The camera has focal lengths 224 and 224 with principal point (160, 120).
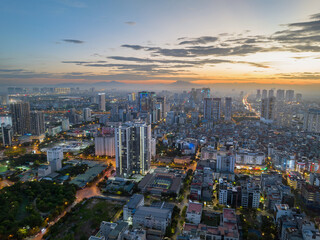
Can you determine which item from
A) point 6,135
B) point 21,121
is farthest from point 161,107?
point 6,135

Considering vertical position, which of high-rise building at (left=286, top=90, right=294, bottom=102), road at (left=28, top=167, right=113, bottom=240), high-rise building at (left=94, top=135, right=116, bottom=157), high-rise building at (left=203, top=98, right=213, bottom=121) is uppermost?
high-rise building at (left=286, top=90, right=294, bottom=102)

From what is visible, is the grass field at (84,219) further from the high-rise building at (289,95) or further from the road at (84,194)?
the high-rise building at (289,95)

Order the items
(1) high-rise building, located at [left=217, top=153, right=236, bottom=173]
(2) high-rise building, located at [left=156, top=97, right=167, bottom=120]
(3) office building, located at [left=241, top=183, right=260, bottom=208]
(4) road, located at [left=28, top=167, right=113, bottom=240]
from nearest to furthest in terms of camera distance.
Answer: (4) road, located at [left=28, top=167, right=113, bottom=240]
(3) office building, located at [left=241, top=183, right=260, bottom=208]
(1) high-rise building, located at [left=217, top=153, right=236, bottom=173]
(2) high-rise building, located at [left=156, top=97, right=167, bottom=120]

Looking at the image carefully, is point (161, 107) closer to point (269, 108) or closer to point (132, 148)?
point (269, 108)

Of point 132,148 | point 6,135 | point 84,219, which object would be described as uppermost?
point 132,148

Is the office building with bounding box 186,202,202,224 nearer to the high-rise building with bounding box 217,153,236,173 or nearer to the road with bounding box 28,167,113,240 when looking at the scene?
the road with bounding box 28,167,113,240

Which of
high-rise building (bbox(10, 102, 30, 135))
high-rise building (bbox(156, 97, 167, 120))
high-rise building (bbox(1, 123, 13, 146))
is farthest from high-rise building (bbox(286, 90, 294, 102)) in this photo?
high-rise building (bbox(1, 123, 13, 146))

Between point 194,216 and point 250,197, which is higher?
point 250,197
